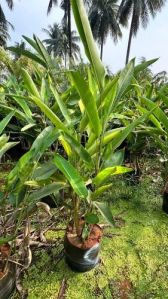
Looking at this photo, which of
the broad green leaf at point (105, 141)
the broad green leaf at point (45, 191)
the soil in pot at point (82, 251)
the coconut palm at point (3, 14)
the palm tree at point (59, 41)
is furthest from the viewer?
the palm tree at point (59, 41)

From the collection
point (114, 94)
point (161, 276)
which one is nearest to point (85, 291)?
point (161, 276)

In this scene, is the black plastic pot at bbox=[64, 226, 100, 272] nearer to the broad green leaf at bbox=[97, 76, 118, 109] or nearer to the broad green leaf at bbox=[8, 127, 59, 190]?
the broad green leaf at bbox=[8, 127, 59, 190]

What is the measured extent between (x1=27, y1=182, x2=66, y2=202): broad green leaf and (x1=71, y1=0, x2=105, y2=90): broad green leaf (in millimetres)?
408

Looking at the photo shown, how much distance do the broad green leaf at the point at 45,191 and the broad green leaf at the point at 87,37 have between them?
16.0 inches

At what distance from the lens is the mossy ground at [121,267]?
3.99ft

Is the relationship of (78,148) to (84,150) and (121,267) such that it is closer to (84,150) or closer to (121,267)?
(84,150)

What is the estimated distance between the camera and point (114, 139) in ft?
3.65

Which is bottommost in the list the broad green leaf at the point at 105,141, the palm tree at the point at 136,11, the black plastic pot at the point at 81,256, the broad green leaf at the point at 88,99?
the black plastic pot at the point at 81,256

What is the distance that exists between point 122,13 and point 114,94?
20.5 meters

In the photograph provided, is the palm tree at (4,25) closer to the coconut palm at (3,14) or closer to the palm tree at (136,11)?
the coconut palm at (3,14)

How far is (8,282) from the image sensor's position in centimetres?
110

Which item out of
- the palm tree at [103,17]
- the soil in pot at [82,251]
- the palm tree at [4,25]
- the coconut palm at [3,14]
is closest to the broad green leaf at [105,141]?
the soil in pot at [82,251]

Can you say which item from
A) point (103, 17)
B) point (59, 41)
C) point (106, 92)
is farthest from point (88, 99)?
point (59, 41)

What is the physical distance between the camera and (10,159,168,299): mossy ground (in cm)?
122
